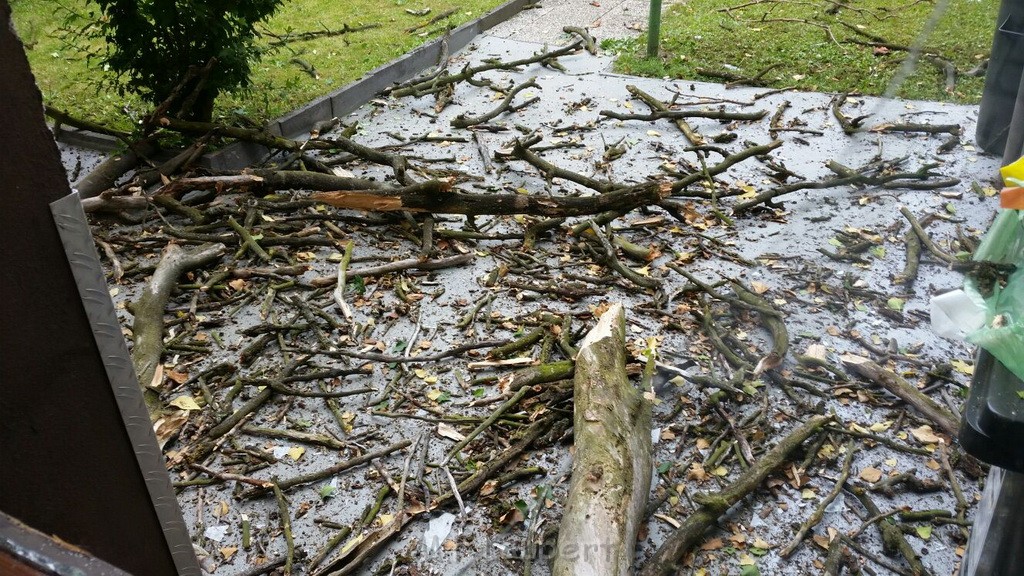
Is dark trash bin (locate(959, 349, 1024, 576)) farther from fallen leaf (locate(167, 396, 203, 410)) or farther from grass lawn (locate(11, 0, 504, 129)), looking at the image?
grass lawn (locate(11, 0, 504, 129))

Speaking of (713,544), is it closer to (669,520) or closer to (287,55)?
(669,520)

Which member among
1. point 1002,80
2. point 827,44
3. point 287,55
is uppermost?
point 1002,80

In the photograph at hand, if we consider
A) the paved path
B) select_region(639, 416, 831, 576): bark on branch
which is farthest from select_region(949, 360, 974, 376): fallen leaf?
the paved path

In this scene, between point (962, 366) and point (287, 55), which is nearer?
point (962, 366)

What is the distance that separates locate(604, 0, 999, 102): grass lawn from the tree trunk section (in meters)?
4.49

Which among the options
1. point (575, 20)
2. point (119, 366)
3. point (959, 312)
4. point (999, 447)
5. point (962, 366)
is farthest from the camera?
point (575, 20)

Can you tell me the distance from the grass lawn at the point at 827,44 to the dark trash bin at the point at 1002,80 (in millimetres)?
284

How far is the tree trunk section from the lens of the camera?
8.86 ft

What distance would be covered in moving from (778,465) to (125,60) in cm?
547

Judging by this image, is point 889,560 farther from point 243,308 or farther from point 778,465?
point 243,308

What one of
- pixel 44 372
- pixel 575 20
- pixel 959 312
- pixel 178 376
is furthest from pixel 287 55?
pixel 959 312

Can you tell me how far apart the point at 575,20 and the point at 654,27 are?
2.03 meters

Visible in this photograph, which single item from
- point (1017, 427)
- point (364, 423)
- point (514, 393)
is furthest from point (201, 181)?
point (1017, 427)

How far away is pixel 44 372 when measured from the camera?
1651mm
